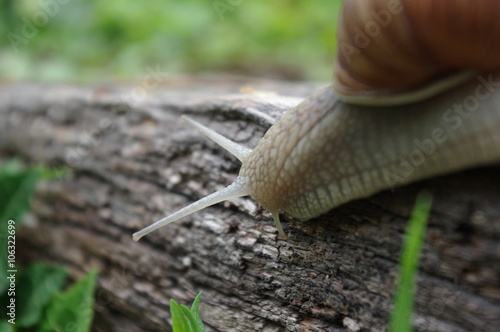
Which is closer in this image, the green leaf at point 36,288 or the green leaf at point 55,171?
the green leaf at point 36,288

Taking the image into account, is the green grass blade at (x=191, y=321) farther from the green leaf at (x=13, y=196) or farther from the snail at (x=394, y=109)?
the green leaf at (x=13, y=196)

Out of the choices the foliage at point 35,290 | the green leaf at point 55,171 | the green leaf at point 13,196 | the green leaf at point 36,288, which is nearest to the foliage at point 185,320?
the foliage at point 35,290

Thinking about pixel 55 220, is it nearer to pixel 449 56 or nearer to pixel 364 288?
pixel 364 288

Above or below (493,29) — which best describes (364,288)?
below

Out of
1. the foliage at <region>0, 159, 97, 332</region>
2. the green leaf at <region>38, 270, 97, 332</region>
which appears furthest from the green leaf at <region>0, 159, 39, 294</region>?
the green leaf at <region>38, 270, 97, 332</region>

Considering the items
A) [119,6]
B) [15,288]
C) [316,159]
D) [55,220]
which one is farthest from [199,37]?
[316,159]

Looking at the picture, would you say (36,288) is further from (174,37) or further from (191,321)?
(174,37)
